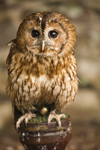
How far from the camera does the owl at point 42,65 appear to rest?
4.31 ft

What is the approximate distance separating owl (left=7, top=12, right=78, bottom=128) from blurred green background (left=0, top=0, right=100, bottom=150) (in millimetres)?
1689

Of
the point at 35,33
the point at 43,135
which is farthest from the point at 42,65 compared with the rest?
the point at 43,135

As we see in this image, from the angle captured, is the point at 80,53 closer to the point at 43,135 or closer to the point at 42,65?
the point at 42,65

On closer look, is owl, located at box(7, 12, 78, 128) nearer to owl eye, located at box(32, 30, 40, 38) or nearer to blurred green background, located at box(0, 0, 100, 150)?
owl eye, located at box(32, 30, 40, 38)

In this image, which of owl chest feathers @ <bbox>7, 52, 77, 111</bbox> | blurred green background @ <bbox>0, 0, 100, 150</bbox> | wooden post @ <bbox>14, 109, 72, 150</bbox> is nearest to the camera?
wooden post @ <bbox>14, 109, 72, 150</bbox>

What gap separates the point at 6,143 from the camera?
9.60 feet

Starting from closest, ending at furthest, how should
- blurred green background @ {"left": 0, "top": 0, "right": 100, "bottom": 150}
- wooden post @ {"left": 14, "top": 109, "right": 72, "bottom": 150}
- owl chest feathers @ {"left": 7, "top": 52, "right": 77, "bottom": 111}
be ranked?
wooden post @ {"left": 14, "top": 109, "right": 72, "bottom": 150}, owl chest feathers @ {"left": 7, "top": 52, "right": 77, "bottom": 111}, blurred green background @ {"left": 0, "top": 0, "right": 100, "bottom": 150}

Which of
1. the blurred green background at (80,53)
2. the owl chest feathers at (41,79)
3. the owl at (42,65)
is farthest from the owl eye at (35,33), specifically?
the blurred green background at (80,53)

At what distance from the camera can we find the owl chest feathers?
4.65 feet

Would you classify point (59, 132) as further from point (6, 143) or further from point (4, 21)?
point (4, 21)

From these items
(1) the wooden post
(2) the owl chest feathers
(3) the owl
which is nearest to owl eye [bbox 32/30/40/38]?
(3) the owl

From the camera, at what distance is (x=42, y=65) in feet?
4.62

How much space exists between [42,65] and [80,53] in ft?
6.55

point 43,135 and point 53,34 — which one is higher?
point 53,34
